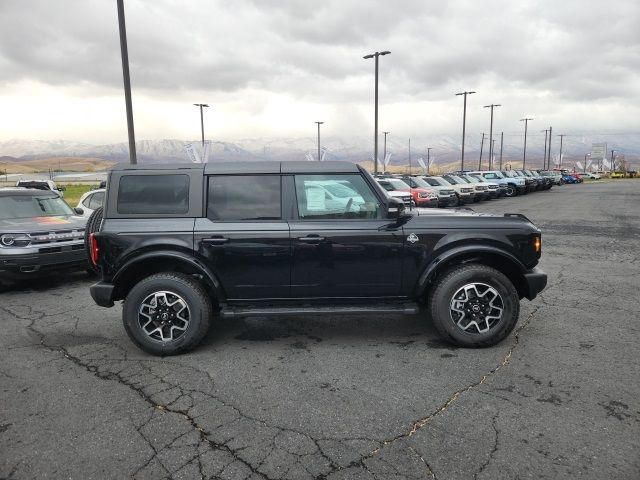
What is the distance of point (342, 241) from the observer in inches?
166

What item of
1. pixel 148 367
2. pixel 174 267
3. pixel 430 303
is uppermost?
pixel 174 267

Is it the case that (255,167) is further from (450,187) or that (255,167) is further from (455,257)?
(450,187)

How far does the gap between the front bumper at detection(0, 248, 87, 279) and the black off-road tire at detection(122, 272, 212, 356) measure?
130 inches

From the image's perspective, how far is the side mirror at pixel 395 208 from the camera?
419cm

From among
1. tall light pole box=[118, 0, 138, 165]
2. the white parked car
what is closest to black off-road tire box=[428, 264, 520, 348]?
the white parked car

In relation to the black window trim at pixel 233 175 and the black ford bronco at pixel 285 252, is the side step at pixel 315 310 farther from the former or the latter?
the black window trim at pixel 233 175

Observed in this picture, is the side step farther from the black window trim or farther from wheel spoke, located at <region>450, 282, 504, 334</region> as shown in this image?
the black window trim

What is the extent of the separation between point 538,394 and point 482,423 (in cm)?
67

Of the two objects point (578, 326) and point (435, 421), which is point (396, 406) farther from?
point (578, 326)

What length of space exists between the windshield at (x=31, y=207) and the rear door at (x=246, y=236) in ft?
16.7

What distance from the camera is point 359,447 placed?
279 cm

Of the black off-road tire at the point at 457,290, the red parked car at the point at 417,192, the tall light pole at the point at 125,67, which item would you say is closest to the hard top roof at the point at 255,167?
the black off-road tire at the point at 457,290

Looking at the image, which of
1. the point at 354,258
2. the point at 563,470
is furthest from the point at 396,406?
the point at 354,258

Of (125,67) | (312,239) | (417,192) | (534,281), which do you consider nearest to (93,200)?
(125,67)
